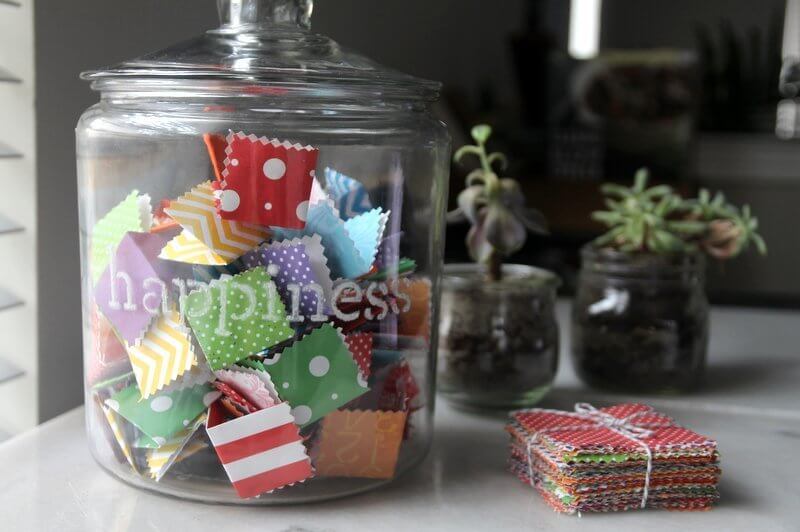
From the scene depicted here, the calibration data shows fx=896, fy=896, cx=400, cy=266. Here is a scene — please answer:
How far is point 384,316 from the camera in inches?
24.6

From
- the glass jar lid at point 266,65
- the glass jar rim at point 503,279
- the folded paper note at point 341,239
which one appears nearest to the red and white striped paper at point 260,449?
the folded paper note at point 341,239

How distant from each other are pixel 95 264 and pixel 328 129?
191 mm

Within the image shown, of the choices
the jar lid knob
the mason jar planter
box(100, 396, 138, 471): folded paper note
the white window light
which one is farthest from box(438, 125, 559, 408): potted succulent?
the white window light

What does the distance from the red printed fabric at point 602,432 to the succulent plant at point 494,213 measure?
0.16m

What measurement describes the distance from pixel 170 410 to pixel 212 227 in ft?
0.40

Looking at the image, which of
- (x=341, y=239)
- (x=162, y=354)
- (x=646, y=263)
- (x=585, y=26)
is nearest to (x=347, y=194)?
(x=341, y=239)

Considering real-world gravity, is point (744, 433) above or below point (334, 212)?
below

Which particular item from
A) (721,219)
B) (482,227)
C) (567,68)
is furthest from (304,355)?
(567,68)

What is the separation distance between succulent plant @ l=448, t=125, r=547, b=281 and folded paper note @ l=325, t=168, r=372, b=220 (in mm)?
148

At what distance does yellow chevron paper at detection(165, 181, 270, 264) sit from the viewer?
56 cm

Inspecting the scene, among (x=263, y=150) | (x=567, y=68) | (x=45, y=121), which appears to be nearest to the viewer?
(x=263, y=150)

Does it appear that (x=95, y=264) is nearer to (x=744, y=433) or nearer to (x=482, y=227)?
(x=482, y=227)

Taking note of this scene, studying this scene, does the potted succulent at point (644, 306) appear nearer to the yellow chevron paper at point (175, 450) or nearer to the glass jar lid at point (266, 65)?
the glass jar lid at point (266, 65)

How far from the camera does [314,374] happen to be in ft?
1.89
